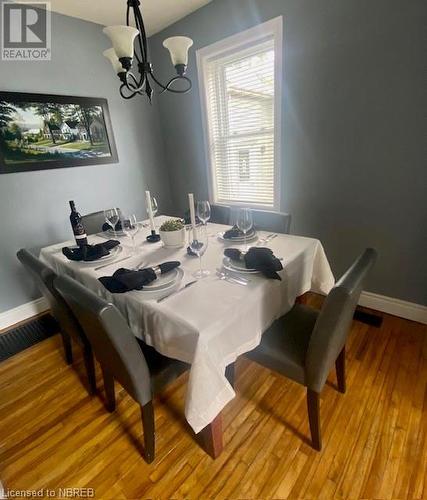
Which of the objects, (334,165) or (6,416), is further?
(334,165)

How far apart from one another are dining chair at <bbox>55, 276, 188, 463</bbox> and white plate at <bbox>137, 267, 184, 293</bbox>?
0.22 metres

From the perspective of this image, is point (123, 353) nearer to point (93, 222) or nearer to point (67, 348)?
point (67, 348)

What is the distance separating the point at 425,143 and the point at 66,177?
2861mm

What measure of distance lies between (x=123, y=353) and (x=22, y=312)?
202 centimetres

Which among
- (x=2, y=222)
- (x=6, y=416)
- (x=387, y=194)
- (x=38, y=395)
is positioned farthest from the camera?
(x=2, y=222)

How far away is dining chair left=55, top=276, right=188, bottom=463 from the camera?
37.3 inches

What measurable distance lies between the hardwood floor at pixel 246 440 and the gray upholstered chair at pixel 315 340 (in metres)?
0.15

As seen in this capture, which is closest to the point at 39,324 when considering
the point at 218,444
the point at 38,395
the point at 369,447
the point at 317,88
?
the point at 38,395

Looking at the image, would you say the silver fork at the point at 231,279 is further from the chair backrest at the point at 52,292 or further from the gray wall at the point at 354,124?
the gray wall at the point at 354,124

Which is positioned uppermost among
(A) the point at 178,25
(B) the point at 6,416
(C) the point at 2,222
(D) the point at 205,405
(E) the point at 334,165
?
(A) the point at 178,25

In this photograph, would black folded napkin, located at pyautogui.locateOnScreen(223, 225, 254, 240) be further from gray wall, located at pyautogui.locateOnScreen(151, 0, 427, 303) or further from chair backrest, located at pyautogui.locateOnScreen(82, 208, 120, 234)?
chair backrest, located at pyautogui.locateOnScreen(82, 208, 120, 234)

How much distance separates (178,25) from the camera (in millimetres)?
2564

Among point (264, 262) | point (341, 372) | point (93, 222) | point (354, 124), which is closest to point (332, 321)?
point (264, 262)

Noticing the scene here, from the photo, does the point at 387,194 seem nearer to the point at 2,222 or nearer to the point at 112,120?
the point at 112,120
